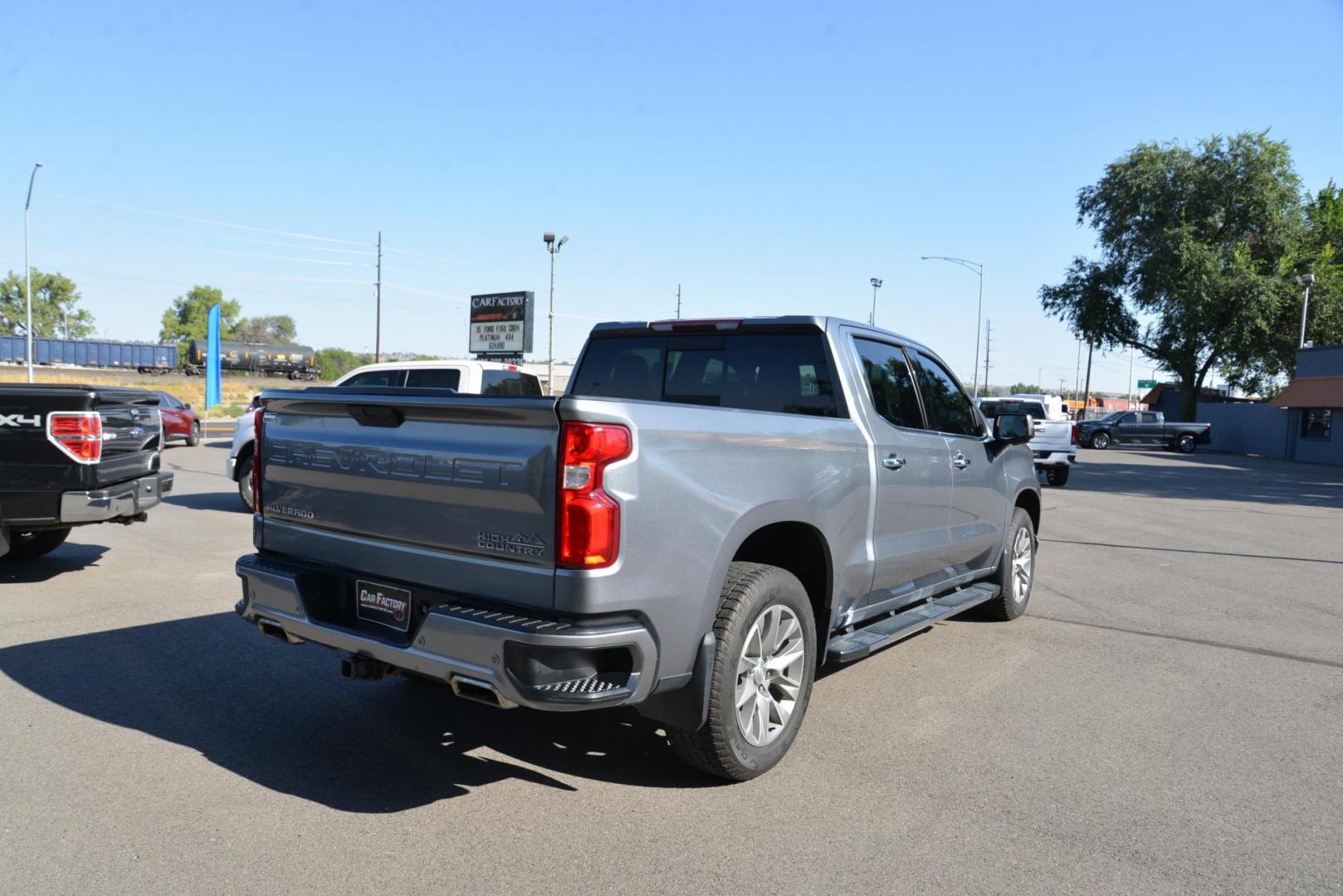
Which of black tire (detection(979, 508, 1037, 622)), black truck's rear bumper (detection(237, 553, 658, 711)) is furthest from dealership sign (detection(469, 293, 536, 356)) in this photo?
black truck's rear bumper (detection(237, 553, 658, 711))

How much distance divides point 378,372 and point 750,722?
389 inches

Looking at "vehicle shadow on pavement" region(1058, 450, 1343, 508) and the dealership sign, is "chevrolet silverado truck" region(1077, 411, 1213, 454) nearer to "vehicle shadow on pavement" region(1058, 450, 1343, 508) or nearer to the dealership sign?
"vehicle shadow on pavement" region(1058, 450, 1343, 508)

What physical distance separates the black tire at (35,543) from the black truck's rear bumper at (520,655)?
629 cm

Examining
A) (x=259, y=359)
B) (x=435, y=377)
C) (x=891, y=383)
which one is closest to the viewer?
(x=891, y=383)

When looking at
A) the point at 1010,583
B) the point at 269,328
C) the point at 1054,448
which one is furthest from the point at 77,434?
the point at 269,328

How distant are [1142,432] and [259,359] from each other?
61356mm

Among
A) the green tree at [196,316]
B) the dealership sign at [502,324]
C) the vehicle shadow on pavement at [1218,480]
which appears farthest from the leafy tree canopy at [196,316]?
the vehicle shadow on pavement at [1218,480]

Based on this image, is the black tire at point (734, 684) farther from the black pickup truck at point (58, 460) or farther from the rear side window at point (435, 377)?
the rear side window at point (435, 377)

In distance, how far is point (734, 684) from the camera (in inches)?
152

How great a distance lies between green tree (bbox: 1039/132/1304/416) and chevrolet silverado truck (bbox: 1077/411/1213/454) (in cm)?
539

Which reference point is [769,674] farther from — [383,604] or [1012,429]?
[1012,429]

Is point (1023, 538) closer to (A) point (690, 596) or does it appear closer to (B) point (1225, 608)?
(B) point (1225, 608)

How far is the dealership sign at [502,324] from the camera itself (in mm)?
39875

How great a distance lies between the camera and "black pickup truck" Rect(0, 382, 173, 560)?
7172 mm
